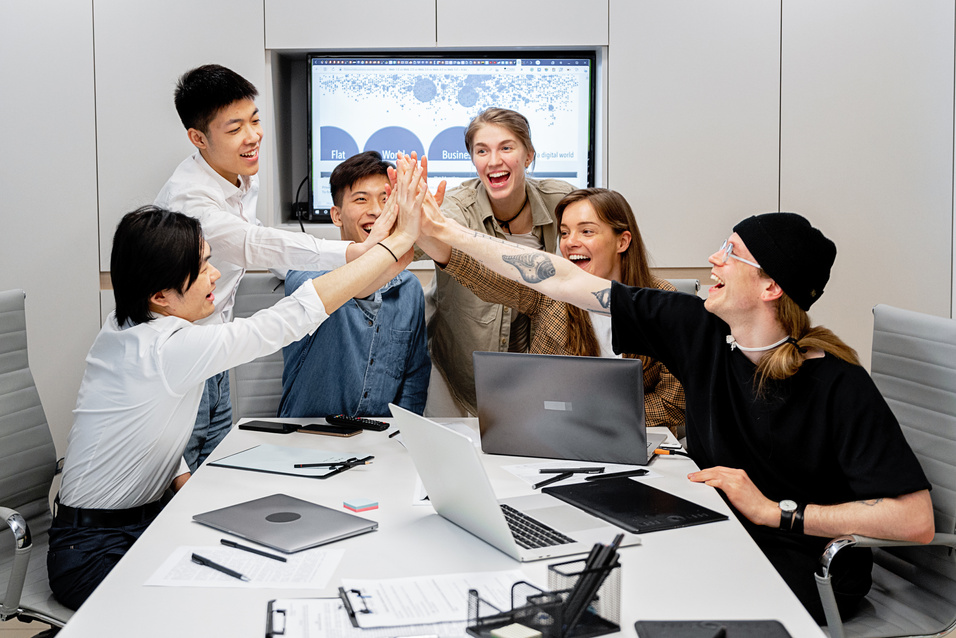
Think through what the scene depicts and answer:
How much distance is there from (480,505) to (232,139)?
170 cm

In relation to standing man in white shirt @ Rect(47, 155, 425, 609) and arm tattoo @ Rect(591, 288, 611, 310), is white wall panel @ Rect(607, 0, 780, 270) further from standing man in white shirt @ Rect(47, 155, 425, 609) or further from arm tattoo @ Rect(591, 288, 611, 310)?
standing man in white shirt @ Rect(47, 155, 425, 609)

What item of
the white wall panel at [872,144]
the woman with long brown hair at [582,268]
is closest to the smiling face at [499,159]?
the woman with long brown hair at [582,268]

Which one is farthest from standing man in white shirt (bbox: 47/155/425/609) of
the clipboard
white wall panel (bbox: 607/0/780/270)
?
white wall panel (bbox: 607/0/780/270)

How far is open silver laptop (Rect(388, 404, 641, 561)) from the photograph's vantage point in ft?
4.37

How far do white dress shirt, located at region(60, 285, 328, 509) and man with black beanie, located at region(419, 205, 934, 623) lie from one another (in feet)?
3.60

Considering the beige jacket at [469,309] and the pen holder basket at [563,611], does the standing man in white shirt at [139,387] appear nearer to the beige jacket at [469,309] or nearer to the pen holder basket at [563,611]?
the beige jacket at [469,309]

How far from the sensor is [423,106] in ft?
12.3

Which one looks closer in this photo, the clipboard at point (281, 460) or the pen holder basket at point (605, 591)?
the pen holder basket at point (605, 591)

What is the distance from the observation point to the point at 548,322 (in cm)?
255

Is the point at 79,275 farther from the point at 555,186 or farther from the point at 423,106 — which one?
the point at 555,186

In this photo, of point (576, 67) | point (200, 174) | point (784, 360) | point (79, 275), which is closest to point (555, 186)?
point (576, 67)

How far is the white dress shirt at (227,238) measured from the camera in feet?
8.22

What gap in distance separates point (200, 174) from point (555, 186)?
4.21 feet

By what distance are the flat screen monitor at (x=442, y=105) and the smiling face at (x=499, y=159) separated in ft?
2.79
